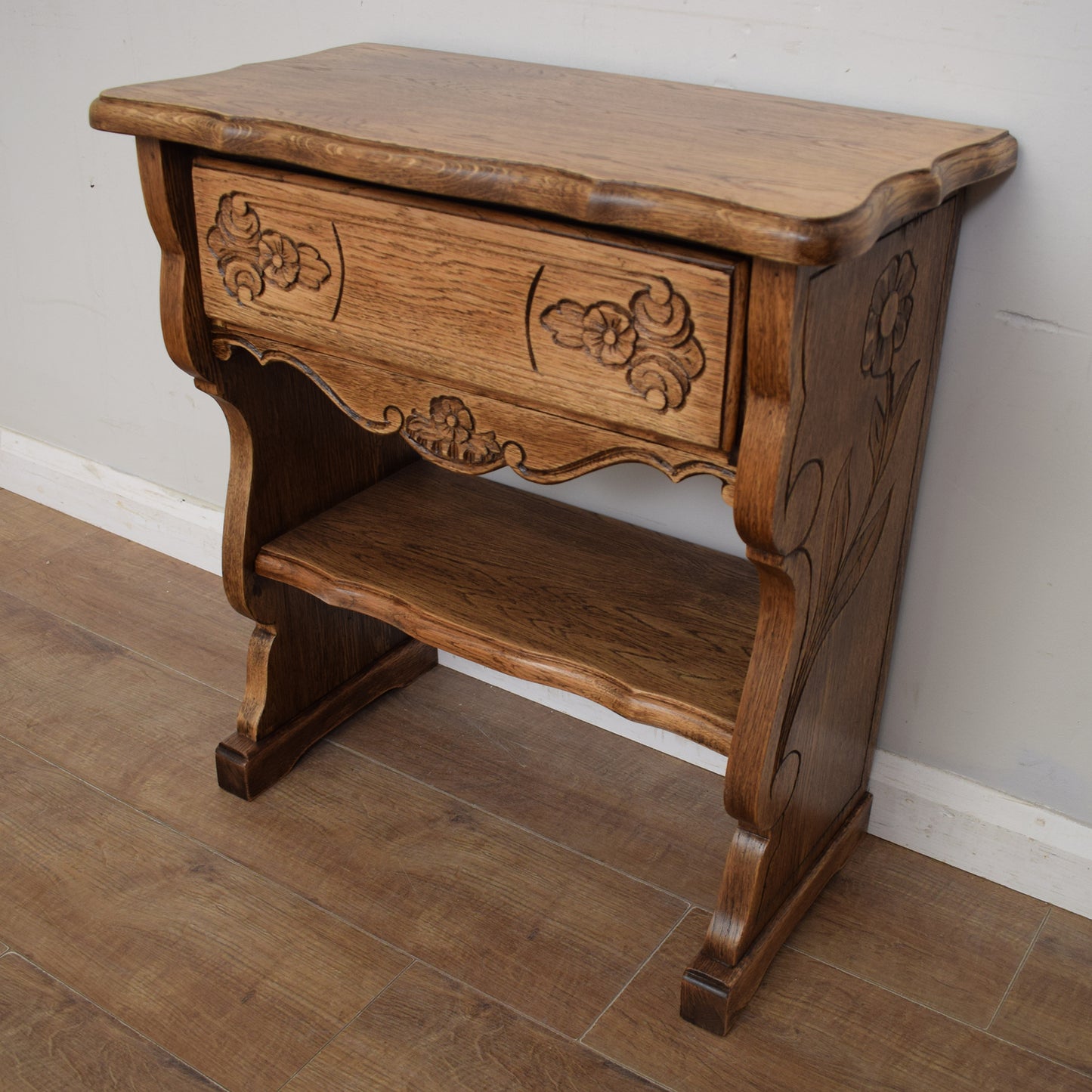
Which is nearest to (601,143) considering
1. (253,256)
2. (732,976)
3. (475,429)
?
(475,429)

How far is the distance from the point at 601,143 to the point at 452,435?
35 centimetres

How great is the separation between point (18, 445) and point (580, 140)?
6.11 ft

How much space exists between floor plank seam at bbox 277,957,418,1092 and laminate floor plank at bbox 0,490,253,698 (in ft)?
2.22

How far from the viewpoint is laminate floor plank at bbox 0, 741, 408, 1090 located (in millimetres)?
1431

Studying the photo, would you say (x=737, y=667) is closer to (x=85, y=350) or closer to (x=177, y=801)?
(x=177, y=801)

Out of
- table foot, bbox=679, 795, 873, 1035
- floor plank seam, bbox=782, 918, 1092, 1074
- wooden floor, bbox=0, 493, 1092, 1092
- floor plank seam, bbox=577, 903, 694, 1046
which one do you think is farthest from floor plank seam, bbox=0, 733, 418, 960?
floor plank seam, bbox=782, 918, 1092, 1074

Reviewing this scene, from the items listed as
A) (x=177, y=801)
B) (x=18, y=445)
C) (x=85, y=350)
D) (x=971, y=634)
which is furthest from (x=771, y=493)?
(x=18, y=445)

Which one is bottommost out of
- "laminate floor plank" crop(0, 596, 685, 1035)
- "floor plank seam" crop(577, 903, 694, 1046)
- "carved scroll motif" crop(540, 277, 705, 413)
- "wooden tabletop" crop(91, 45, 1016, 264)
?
"floor plank seam" crop(577, 903, 694, 1046)

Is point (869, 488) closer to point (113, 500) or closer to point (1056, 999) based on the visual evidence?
point (1056, 999)

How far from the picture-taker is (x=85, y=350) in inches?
93.6

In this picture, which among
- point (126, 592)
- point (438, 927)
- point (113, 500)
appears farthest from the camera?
point (113, 500)

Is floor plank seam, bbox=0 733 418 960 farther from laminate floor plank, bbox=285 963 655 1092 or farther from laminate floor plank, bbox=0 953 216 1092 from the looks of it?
laminate floor plank, bbox=0 953 216 1092

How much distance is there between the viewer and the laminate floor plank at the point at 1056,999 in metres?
1.44

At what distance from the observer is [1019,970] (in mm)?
1546
